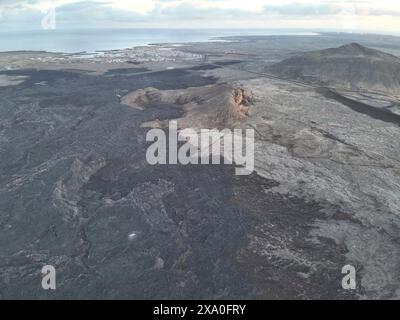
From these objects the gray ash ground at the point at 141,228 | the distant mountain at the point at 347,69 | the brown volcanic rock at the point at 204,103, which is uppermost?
the distant mountain at the point at 347,69

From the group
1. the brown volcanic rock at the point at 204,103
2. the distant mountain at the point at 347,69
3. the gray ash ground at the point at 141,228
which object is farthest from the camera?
the distant mountain at the point at 347,69

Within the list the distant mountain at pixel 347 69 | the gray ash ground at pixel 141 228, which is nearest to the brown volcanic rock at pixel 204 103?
the gray ash ground at pixel 141 228

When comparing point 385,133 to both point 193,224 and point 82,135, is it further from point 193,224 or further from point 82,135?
point 82,135

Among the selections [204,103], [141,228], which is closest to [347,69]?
[204,103]

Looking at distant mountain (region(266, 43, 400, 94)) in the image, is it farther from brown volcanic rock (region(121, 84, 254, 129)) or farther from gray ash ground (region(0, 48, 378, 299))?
gray ash ground (region(0, 48, 378, 299))

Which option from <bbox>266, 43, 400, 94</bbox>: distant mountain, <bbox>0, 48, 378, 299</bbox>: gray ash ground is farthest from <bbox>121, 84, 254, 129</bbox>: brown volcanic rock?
<bbox>266, 43, 400, 94</bbox>: distant mountain

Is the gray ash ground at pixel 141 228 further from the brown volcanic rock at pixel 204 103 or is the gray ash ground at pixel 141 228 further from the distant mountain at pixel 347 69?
the distant mountain at pixel 347 69
